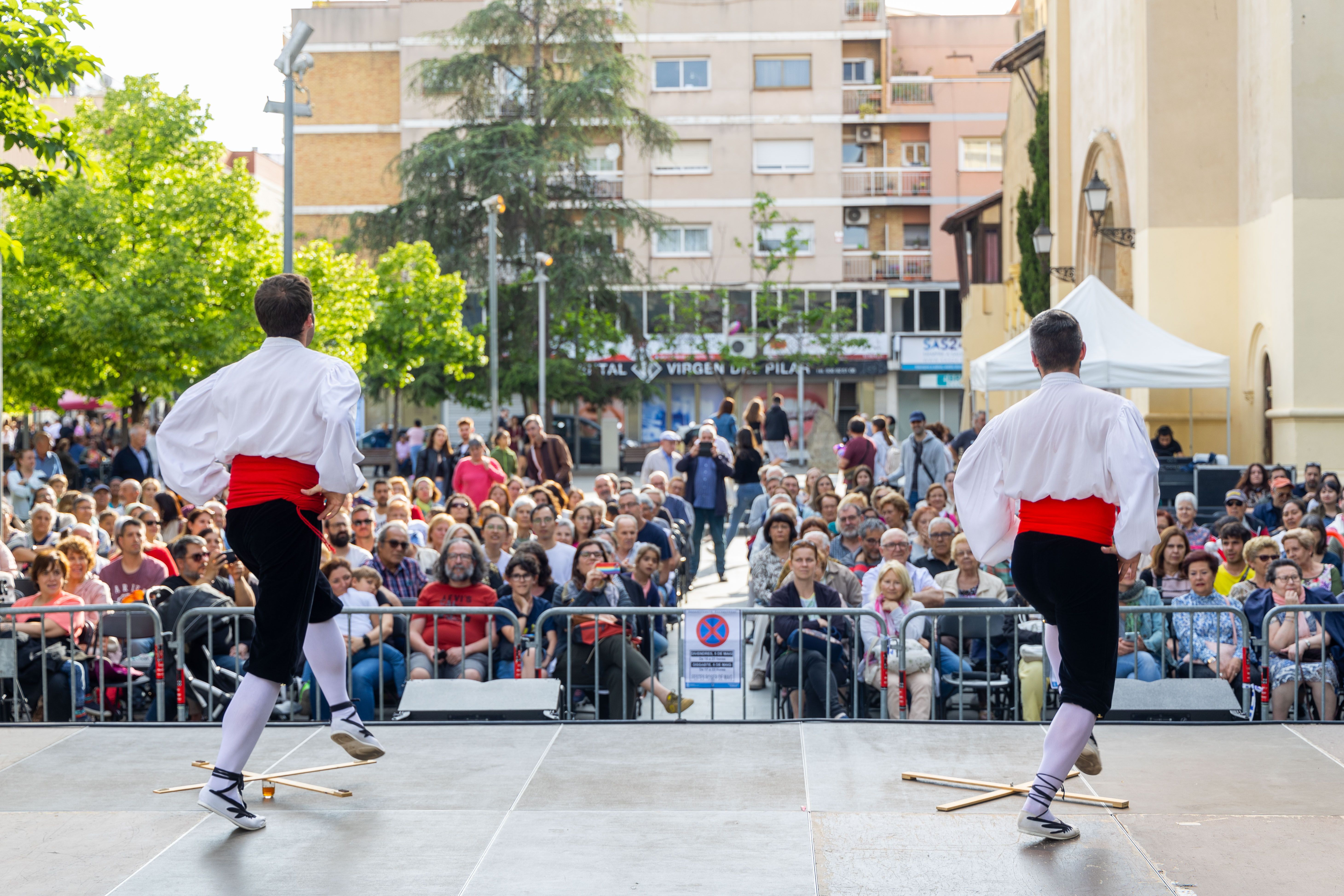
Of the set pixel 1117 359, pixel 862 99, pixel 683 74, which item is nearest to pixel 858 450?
pixel 1117 359

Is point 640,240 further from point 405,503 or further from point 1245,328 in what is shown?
point 405,503

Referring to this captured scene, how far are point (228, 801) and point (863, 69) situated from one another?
50.7 meters

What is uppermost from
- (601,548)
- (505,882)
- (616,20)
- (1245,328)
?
(616,20)

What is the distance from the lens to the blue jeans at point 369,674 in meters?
8.94

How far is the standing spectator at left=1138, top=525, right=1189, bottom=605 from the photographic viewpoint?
10125 millimetres

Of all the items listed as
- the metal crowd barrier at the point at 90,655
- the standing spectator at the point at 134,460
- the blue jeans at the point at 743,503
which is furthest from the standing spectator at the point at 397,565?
the standing spectator at the point at 134,460

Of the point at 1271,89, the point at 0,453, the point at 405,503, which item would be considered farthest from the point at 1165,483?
the point at 0,453

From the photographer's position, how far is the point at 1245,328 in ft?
68.3

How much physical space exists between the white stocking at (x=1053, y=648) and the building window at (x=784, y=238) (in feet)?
145

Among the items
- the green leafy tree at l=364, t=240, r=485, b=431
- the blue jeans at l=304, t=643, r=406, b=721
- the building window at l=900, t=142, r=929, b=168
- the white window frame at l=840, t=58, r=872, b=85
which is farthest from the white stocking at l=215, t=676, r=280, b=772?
the building window at l=900, t=142, r=929, b=168

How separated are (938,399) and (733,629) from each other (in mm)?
46723

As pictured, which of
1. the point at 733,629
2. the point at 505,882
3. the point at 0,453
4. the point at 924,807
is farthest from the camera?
the point at 0,453

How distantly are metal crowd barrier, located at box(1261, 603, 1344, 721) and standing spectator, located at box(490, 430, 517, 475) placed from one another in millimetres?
11113

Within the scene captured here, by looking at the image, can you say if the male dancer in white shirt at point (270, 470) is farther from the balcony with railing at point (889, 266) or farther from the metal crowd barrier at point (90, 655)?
the balcony with railing at point (889, 266)
